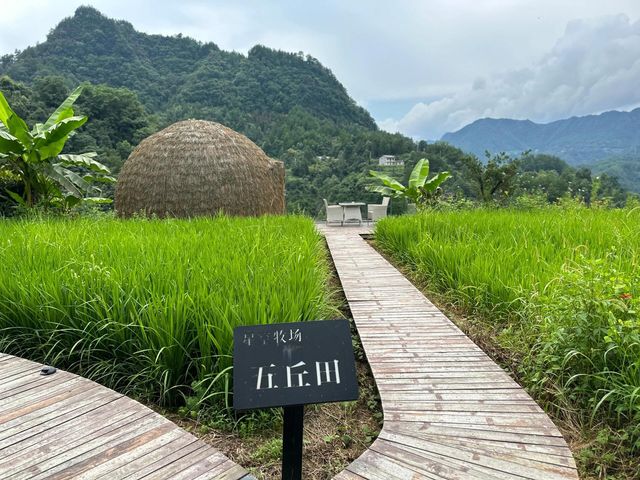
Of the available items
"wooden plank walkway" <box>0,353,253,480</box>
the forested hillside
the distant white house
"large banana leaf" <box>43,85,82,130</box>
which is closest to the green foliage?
"wooden plank walkway" <box>0,353,253,480</box>

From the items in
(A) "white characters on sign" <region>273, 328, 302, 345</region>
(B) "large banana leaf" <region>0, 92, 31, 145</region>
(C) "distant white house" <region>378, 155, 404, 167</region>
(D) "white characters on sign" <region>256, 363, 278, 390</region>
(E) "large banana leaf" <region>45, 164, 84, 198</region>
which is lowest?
(D) "white characters on sign" <region>256, 363, 278, 390</region>

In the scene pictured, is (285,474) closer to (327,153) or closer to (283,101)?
(327,153)

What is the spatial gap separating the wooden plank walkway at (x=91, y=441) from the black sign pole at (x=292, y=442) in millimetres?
151

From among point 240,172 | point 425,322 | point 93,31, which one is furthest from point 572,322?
point 93,31

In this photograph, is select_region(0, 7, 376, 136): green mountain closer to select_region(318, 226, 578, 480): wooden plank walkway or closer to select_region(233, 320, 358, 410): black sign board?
select_region(318, 226, 578, 480): wooden plank walkway

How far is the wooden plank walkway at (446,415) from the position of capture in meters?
1.65

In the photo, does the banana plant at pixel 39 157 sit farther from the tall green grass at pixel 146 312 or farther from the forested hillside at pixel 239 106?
the tall green grass at pixel 146 312

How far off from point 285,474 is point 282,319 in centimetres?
108

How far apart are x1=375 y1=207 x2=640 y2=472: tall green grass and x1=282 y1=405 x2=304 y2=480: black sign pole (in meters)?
1.35

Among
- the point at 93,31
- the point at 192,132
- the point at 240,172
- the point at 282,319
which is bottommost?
the point at 282,319

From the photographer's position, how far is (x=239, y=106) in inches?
1658

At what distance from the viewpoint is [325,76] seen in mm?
54625

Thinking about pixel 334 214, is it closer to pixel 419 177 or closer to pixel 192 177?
pixel 419 177

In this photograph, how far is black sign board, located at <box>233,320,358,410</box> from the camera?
1291mm
